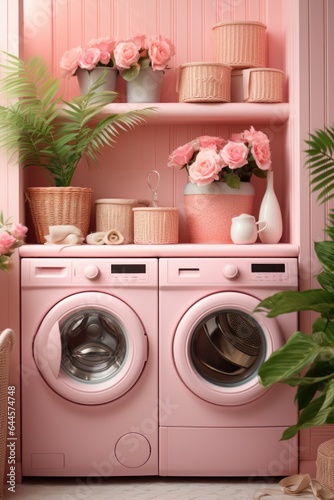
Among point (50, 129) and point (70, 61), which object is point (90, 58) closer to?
point (70, 61)

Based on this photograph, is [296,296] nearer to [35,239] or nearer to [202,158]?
[202,158]

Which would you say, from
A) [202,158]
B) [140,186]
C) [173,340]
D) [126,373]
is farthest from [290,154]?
[126,373]

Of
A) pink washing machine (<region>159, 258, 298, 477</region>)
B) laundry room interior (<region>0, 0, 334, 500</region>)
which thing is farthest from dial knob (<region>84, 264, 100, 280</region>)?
pink washing machine (<region>159, 258, 298, 477</region>)

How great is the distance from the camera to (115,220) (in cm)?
310

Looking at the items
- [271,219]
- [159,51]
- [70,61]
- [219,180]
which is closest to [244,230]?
[271,219]

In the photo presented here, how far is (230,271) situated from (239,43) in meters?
1.11

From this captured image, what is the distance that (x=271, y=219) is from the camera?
3064mm

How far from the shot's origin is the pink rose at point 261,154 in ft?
9.84

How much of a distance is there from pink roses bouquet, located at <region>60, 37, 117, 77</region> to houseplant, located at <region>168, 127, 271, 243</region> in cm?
53

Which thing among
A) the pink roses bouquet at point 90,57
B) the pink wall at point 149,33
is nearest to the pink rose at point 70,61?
the pink roses bouquet at point 90,57

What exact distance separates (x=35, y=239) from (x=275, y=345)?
4.08ft

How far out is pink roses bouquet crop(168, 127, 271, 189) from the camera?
298 centimetres

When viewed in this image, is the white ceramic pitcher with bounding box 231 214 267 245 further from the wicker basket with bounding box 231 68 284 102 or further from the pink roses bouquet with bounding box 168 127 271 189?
the wicker basket with bounding box 231 68 284 102

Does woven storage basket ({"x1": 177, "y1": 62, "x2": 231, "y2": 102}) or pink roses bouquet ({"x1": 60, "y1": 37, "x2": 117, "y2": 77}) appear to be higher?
pink roses bouquet ({"x1": 60, "y1": 37, "x2": 117, "y2": 77})
